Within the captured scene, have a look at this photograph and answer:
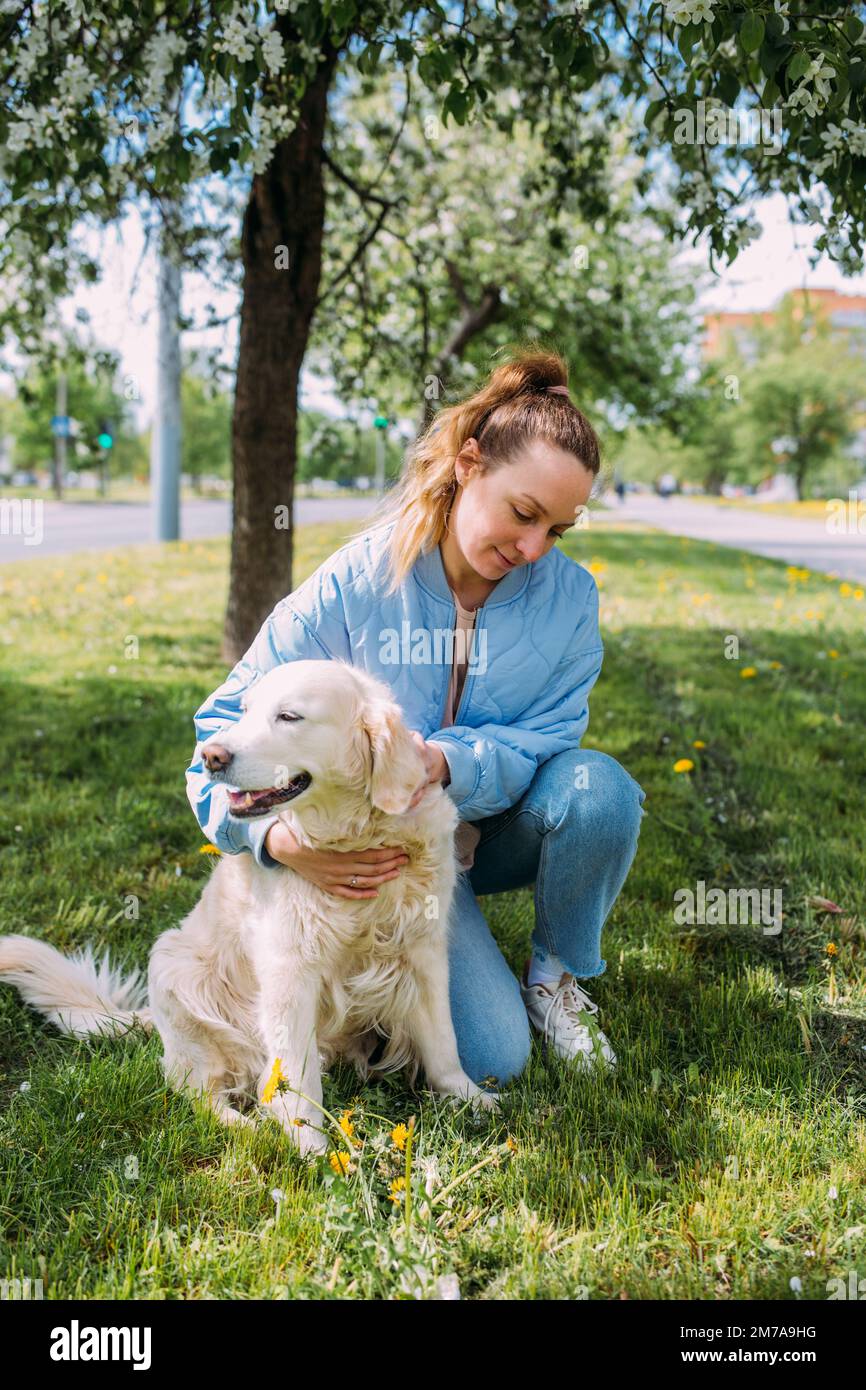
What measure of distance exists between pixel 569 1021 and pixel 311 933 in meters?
0.83

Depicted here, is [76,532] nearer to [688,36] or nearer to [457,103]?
[457,103]

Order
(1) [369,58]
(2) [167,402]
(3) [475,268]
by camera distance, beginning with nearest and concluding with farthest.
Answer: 1. (1) [369,58]
2. (2) [167,402]
3. (3) [475,268]

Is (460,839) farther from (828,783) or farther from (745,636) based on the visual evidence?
(745,636)

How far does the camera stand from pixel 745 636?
8.67 metres

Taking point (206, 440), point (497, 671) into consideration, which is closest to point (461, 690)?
point (497, 671)

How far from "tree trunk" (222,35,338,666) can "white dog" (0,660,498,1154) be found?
3883 millimetres

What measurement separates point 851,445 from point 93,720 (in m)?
58.9

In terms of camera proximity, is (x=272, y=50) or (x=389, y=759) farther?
(x=272, y=50)

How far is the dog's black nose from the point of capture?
2.26 meters

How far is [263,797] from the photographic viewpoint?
238 centimetres

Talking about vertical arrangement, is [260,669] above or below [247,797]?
above

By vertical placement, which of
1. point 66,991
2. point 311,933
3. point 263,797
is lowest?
point 66,991

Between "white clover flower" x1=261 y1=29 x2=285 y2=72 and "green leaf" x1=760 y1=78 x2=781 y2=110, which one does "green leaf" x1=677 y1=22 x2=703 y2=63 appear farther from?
"white clover flower" x1=261 y1=29 x2=285 y2=72
